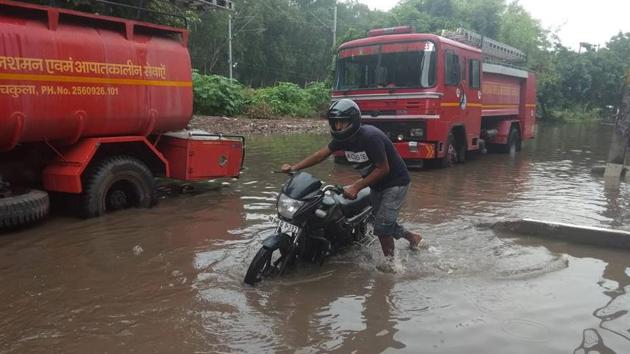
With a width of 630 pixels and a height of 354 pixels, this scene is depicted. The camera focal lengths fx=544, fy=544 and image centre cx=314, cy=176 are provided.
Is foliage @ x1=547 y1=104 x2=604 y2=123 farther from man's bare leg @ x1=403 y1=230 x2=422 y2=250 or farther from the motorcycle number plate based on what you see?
the motorcycle number plate

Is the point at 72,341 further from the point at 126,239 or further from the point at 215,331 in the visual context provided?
the point at 126,239

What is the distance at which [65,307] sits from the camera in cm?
423

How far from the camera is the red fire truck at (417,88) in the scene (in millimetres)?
11188

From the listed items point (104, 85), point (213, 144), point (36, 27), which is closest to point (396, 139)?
point (213, 144)

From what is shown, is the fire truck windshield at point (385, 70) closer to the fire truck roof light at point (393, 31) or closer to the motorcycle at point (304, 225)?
the fire truck roof light at point (393, 31)

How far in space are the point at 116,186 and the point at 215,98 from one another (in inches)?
633

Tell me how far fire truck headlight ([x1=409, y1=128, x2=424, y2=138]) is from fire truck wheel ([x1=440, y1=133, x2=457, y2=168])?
81 centimetres

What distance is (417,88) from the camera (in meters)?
11.2

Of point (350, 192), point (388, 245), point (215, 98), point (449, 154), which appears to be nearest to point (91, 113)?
point (350, 192)

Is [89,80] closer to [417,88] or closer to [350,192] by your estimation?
[350,192]

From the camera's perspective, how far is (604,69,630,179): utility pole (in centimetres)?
1079

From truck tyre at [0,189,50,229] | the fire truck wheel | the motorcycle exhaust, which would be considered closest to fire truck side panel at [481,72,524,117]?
the fire truck wheel

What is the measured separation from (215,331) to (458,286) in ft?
7.19

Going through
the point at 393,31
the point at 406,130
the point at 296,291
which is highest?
the point at 393,31
